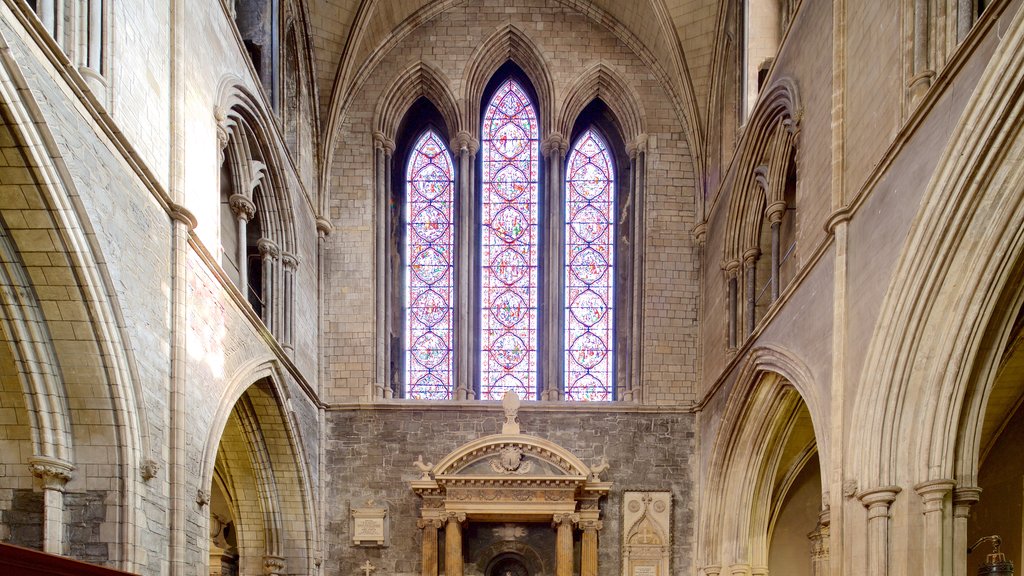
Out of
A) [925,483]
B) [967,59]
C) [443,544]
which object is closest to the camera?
[967,59]

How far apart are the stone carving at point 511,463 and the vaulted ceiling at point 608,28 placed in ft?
18.8

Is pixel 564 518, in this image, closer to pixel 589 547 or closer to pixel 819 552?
pixel 589 547

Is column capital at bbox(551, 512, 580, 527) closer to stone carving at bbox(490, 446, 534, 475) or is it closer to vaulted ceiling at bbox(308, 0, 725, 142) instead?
stone carving at bbox(490, 446, 534, 475)

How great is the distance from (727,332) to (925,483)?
6.89 m

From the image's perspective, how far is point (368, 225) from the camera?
57.6 feet

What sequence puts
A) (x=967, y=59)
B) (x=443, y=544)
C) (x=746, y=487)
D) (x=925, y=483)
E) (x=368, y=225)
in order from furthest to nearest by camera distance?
(x=368, y=225) → (x=443, y=544) → (x=746, y=487) → (x=925, y=483) → (x=967, y=59)

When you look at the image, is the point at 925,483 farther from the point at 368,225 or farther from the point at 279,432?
the point at 368,225

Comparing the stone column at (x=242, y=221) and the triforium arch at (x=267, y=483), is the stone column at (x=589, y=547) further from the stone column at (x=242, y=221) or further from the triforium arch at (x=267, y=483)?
the stone column at (x=242, y=221)

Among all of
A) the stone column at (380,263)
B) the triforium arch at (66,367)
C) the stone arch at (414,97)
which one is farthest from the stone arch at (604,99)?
the triforium arch at (66,367)

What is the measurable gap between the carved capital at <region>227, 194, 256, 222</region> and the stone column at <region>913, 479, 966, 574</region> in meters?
8.23

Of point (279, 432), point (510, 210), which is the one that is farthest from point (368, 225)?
point (279, 432)

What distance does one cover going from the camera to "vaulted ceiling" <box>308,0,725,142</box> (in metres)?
17.0

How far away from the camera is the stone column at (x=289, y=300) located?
14.9 meters

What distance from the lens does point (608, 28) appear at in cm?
1855
